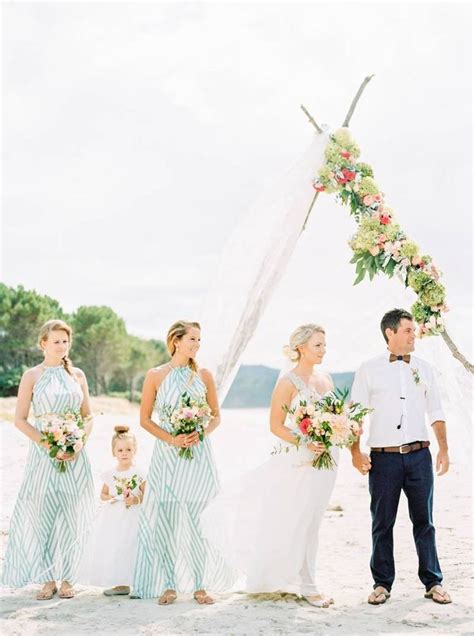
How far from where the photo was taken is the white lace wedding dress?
6.30 meters

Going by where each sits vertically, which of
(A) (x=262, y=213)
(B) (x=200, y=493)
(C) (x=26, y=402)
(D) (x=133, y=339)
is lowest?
(B) (x=200, y=493)

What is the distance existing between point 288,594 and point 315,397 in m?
1.52

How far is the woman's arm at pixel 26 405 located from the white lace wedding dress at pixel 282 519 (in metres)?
1.67

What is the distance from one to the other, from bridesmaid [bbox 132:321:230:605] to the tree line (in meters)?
34.1

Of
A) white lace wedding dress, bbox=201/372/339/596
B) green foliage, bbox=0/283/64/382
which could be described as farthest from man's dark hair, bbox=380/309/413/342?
green foliage, bbox=0/283/64/382

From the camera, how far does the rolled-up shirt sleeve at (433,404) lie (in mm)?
6445

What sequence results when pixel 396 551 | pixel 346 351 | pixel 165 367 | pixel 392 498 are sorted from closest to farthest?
pixel 392 498
pixel 165 367
pixel 346 351
pixel 396 551

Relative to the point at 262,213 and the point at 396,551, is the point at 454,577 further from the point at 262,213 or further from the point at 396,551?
the point at 262,213

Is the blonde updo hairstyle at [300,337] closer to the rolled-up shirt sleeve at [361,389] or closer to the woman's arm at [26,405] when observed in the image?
the rolled-up shirt sleeve at [361,389]

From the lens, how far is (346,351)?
7723 millimetres

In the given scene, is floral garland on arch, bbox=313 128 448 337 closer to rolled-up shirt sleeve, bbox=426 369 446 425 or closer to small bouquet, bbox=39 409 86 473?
rolled-up shirt sleeve, bbox=426 369 446 425

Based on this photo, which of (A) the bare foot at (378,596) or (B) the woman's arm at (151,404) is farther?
(B) the woman's arm at (151,404)

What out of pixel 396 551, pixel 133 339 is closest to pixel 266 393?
pixel 133 339

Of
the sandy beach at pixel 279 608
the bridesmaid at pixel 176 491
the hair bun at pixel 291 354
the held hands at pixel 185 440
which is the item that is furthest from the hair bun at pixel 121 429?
the hair bun at pixel 291 354
